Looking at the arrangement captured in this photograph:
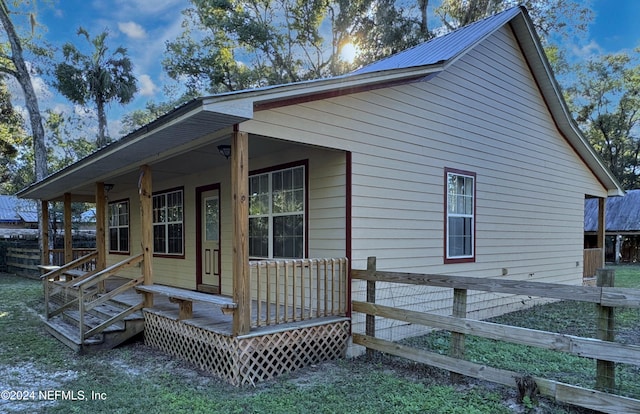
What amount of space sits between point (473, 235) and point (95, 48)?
22.1 m

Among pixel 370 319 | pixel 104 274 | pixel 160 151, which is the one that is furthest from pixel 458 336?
pixel 104 274

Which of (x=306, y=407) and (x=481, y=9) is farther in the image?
(x=481, y=9)

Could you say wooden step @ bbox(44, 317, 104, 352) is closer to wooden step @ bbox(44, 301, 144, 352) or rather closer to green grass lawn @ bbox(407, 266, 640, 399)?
wooden step @ bbox(44, 301, 144, 352)

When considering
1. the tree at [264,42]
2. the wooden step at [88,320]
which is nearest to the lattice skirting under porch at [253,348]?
the wooden step at [88,320]

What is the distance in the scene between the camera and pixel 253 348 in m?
4.63

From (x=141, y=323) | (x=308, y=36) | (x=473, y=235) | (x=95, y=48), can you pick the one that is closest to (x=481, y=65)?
(x=473, y=235)

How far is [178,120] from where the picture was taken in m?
4.48

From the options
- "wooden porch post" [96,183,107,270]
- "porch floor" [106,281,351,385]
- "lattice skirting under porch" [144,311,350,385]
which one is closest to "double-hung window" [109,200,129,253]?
"wooden porch post" [96,183,107,270]

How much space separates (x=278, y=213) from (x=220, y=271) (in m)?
2.39

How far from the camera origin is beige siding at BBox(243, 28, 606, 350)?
230 inches

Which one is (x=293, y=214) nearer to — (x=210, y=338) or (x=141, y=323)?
(x=210, y=338)

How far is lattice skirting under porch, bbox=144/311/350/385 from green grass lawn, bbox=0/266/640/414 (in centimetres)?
15

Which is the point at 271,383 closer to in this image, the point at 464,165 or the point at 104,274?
the point at 104,274

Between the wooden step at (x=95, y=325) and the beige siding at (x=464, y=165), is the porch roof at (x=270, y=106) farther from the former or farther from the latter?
the wooden step at (x=95, y=325)
